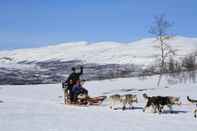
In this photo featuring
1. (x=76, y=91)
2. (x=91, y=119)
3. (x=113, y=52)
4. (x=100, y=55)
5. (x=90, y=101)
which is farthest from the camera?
(x=113, y=52)

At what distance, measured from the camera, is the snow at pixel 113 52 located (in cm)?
→ 10844

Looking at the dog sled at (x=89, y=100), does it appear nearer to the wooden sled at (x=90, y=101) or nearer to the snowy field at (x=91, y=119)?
the wooden sled at (x=90, y=101)

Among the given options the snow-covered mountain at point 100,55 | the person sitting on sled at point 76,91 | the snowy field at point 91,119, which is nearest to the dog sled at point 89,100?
the person sitting on sled at point 76,91

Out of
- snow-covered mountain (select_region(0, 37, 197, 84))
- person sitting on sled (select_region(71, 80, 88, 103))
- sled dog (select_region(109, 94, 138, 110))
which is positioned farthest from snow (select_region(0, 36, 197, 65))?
sled dog (select_region(109, 94, 138, 110))

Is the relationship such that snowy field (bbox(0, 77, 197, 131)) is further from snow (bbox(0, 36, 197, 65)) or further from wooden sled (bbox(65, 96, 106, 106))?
snow (bbox(0, 36, 197, 65))

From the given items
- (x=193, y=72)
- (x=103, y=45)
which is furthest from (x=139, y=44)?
(x=193, y=72)

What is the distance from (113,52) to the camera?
449 ft

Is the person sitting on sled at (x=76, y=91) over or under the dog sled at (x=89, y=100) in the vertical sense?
over

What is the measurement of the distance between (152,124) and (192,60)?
135ft

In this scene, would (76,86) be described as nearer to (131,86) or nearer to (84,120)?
(84,120)

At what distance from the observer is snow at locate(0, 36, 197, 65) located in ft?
356

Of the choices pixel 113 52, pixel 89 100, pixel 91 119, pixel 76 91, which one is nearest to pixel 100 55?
pixel 113 52

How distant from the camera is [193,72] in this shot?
41.2 meters

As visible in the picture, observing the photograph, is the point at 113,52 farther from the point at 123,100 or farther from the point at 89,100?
the point at 123,100
